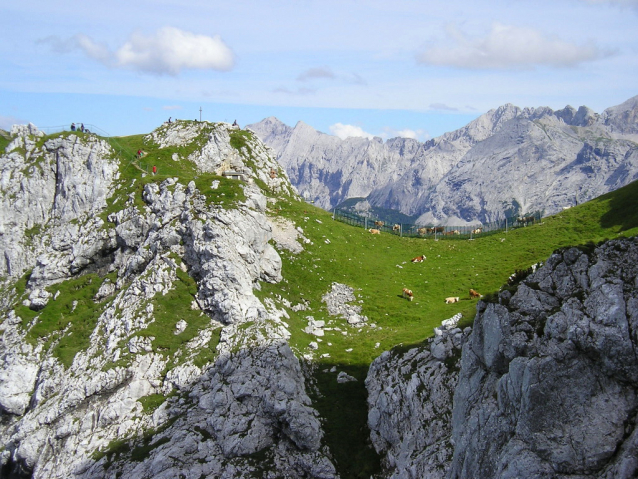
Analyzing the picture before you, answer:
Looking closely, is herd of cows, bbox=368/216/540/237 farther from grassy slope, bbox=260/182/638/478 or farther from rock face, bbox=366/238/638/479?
rock face, bbox=366/238/638/479

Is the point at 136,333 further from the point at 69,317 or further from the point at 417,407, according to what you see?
the point at 417,407

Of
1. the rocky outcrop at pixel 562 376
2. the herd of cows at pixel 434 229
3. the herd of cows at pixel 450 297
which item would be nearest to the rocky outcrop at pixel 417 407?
the rocky outcrop at pixel 562 376

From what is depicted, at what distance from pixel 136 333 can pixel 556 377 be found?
41.5 m

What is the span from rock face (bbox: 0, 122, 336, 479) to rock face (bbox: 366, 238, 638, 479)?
17.2 m

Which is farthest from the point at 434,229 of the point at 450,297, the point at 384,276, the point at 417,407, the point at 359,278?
the point at 417,407

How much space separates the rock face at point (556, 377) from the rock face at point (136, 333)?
17.2 metres

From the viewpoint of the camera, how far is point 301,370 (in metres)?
49.9

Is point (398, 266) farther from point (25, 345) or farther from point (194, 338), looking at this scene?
point (25, 345)

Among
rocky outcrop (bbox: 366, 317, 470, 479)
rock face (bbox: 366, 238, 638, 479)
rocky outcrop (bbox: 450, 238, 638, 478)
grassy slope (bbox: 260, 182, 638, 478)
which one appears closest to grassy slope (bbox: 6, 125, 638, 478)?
grassy slope (bbox: 260, 182, 638, 478)

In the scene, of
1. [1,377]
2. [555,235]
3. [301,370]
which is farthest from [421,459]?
[555,235]

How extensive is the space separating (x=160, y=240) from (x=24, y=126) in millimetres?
47084

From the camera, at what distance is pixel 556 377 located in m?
23.8

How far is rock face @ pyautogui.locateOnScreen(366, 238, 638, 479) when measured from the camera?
22.1 meters

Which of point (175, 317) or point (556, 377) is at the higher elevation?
point (556, 377)
